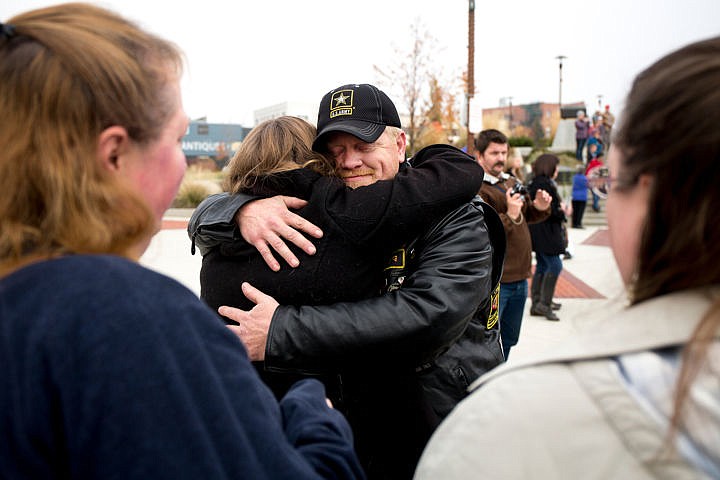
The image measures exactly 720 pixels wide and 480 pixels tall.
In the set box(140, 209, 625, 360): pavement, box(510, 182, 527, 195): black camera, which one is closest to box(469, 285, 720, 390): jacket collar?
box(140, 209, 625, 360): pavement

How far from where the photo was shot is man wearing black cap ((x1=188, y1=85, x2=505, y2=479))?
176 centimetres

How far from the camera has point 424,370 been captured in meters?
1.99

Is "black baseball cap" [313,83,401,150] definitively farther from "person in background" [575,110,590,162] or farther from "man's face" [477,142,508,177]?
"person in background" [575,110,590,162]

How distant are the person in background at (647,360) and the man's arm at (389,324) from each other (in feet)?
2.57

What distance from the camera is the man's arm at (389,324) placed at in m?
1.75

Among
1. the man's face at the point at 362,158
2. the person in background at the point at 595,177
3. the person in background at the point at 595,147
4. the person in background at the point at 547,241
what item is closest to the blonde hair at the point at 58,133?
the person in background at the point at 595,177

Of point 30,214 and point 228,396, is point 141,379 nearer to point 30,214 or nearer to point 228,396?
point 228,396

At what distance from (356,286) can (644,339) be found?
109cm

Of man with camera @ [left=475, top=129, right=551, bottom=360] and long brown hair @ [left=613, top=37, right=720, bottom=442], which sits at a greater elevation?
long brown hair @ [left=613, top=37, right=720, bottom=442]

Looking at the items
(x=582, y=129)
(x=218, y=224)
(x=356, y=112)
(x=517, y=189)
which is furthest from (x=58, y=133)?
(x=582, y=129)

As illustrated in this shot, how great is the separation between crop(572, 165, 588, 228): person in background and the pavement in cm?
34

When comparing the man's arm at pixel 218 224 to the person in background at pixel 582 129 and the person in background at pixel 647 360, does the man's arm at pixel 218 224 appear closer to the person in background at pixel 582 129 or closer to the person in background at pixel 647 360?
the person in background at pixel 647 360

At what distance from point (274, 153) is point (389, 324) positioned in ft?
2.56

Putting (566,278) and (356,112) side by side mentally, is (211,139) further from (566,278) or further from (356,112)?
(356,112)
